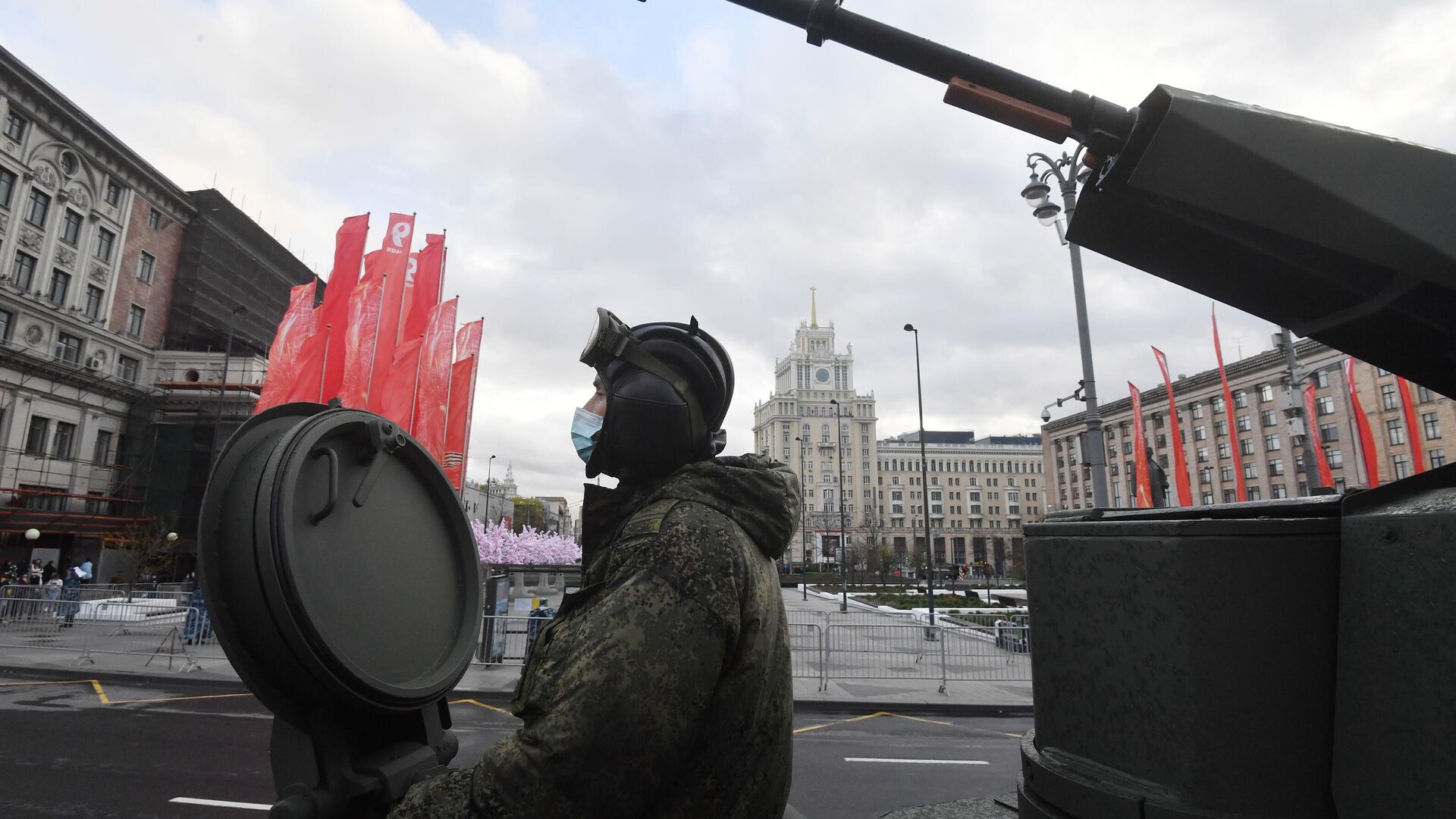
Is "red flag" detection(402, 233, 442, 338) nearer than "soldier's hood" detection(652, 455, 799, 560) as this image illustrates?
No

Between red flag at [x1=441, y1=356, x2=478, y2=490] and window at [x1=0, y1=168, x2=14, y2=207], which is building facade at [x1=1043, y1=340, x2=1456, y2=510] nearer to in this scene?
red flag at [x1=441, y1=356, x2=478, y2=490]

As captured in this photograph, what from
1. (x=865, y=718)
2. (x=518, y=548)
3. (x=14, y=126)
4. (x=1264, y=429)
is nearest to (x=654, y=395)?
(x=865, y=718)

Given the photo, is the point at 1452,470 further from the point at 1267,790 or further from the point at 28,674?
the point at 28,674

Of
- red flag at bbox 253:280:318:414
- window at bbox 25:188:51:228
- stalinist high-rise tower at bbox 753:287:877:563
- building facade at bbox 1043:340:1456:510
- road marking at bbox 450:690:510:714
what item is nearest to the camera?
road marking at bbox 450:690:510:714

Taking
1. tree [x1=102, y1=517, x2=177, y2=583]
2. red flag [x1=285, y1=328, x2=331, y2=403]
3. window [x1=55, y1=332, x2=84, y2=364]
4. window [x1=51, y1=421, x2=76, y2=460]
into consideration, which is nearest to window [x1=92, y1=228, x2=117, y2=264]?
window [x1=55, y1=332, x2=84, y2=364]

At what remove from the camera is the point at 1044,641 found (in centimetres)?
167

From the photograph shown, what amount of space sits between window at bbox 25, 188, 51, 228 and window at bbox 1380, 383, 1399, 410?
8594 cm

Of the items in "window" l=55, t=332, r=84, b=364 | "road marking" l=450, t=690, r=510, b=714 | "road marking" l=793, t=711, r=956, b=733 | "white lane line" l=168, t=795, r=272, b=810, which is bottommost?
"road marking" l=793, t=711, r=956, b=733

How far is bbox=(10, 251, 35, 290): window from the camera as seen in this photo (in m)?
32.3

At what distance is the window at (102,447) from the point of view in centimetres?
3616

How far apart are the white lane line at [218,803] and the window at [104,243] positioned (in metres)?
43.2

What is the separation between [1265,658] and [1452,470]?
46 centimetres

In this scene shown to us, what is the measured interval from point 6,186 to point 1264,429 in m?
90.8

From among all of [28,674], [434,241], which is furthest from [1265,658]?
[434,241]
